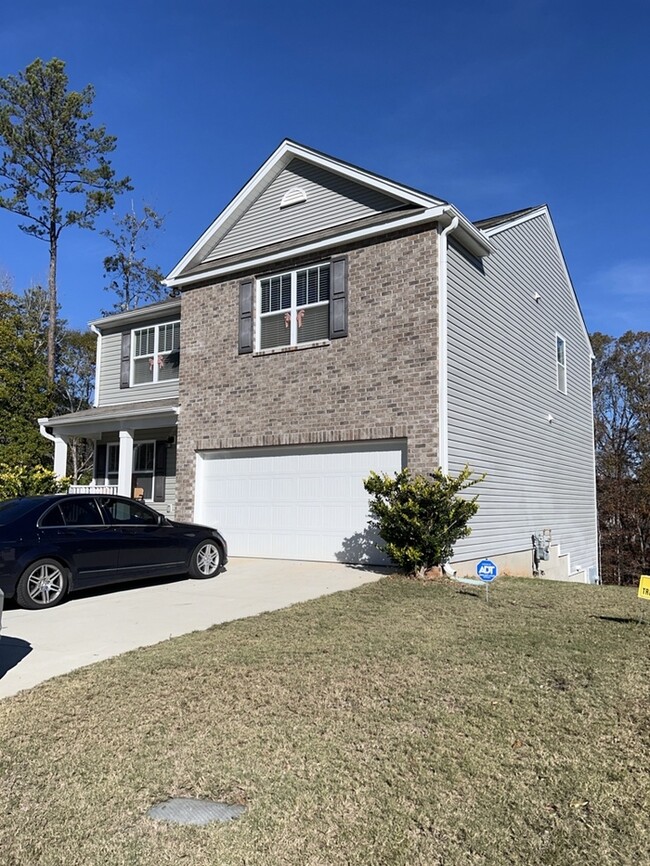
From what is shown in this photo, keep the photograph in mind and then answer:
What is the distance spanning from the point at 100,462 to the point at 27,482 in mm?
3513

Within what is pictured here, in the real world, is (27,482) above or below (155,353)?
below

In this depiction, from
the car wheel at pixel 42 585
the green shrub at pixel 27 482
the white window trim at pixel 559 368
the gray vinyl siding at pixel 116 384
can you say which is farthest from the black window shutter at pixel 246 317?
the white window trim at pixel 559 368

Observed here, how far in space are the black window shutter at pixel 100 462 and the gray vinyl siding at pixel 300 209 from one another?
6.92 metres

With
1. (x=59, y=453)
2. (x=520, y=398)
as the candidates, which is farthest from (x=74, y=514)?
(x=520, y=398)

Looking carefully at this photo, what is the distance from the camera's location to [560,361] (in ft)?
56.6

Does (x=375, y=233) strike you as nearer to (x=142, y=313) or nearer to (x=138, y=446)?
(x=142, y=313)

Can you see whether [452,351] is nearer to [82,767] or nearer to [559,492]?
[559,492]

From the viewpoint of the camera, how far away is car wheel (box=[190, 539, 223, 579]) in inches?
393

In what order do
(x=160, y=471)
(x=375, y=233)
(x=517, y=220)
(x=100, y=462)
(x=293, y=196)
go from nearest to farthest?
(x=375, y=233) → (x=293, y=196) → (x=517, y=220) → (x=160, y=471) → (x=100, y=462)

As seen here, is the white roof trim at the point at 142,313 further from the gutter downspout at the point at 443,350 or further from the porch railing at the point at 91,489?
the gutter downspout at the point at 443,350

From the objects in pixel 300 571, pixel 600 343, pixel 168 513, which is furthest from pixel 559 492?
pixel 600 343

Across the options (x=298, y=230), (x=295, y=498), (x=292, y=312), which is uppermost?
(x=298, y=230)

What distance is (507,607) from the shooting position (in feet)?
25.6

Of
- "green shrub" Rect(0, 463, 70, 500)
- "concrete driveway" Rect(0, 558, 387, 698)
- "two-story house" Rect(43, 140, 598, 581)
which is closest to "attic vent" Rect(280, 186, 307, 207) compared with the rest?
"two-story house" Rect(43, 140, 598, 581)
